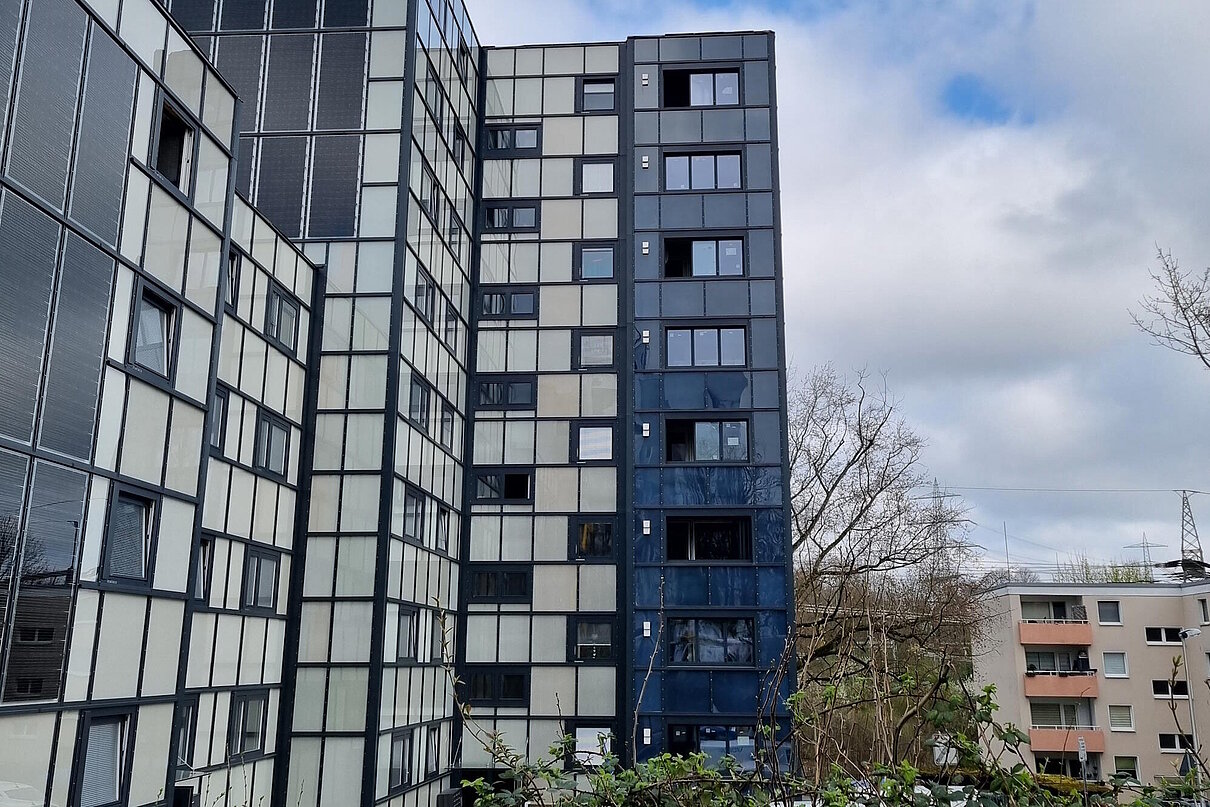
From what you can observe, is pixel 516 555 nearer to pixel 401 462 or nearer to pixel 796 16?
pixel 401 462

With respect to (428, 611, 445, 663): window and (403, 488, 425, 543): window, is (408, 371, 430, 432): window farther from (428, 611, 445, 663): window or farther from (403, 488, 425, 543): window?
(428, 611, 445, 663): window

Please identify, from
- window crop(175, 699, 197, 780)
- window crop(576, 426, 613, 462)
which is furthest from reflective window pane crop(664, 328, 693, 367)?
window crop(175, 699, 197, 780)

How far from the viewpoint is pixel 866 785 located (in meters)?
3.66

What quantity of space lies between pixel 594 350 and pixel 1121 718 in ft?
102

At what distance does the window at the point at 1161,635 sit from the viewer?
4412 centimetres

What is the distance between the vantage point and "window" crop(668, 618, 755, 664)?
24234 mm

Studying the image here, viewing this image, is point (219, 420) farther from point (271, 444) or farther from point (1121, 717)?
point (1121, 717)

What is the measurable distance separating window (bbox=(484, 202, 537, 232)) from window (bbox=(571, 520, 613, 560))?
7870 millimetres

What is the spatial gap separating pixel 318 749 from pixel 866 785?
16.2 m

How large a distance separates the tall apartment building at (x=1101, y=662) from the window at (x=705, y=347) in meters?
22.9

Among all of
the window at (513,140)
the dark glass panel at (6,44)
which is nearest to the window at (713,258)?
the window at (513,140)

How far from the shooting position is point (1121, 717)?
4300 cm

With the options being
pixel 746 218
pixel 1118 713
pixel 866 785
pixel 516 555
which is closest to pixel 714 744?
pixel 516 555

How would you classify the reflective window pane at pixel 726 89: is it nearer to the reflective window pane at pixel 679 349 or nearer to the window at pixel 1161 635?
the reflective window pane at pixel 679 349
